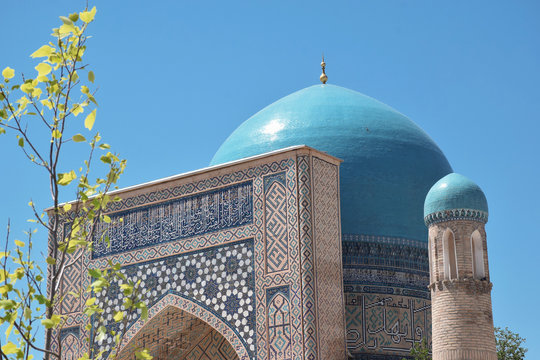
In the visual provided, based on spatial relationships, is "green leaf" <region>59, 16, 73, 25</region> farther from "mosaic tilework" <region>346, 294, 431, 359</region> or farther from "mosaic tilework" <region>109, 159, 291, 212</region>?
"mosaic tilework" <region>346, 294, 431, 359</region>

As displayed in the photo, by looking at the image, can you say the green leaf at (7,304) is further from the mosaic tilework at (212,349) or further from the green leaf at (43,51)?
the mosaic tilework at (212,349)

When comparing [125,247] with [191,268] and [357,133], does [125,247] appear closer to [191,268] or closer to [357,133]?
[191,268]

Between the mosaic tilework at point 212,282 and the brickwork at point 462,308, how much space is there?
6.94 ft

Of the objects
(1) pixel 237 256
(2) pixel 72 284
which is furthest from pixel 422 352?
(2) pixel 72 284

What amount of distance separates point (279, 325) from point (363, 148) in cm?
316

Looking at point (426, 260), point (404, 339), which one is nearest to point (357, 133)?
point (426, 260)

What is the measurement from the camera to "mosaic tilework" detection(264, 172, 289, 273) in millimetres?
9930

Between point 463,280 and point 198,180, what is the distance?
3568 millimetres

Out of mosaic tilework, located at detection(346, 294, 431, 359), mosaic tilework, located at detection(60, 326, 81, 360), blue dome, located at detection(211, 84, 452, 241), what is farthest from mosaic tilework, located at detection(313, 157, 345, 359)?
mosaic tilework, located at detection(60, 326, 81, 360)

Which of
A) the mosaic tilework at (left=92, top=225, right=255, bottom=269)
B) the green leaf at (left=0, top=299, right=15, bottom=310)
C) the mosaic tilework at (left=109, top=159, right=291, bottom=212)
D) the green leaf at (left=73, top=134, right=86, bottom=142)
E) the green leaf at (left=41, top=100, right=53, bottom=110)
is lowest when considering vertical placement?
the green leaf at (left=0, top=299, right=15, bottom=310)

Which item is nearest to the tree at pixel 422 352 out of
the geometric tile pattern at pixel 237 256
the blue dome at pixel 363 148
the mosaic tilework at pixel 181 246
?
the geometric tile pattern at pixel 237 256

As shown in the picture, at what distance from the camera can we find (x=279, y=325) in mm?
9688

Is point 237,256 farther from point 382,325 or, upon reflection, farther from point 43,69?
point 43,69

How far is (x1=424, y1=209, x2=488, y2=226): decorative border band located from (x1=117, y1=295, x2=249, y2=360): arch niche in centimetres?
292
